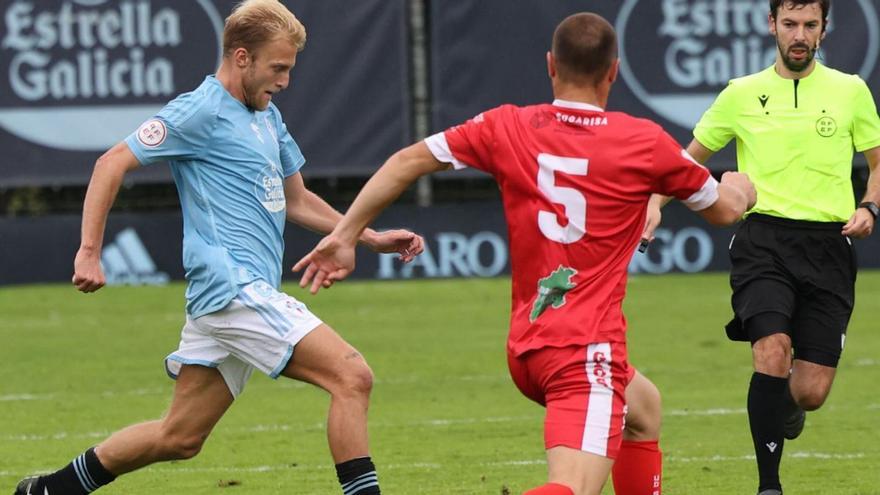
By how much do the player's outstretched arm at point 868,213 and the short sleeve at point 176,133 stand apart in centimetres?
285

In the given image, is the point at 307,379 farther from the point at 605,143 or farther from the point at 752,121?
the point at 752,121

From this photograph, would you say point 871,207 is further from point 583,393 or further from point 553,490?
point 553,490

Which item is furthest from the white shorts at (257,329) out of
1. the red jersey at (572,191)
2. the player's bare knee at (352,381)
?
the red jersey at (572,191)

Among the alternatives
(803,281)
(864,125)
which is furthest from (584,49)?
(864,125)

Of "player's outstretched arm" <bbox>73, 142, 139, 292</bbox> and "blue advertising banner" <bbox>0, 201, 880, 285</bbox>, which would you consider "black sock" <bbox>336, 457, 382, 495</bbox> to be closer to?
"player's outstretched arm" <bbox>73, 142, 139, 292</bbox>

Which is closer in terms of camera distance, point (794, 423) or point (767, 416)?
point (767, 416)

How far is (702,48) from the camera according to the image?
18203 millimetres

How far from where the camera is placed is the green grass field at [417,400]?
846cm

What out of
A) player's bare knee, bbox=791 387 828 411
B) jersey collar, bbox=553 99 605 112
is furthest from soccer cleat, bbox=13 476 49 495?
player's bare knee, bbox=791 387 828 411

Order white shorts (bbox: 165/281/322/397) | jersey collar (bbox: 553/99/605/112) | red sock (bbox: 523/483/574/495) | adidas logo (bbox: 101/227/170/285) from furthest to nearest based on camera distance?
1. adidas logo (bbox: 101/227/170/285)
2. white shorts (bbox: 165/281/322/397)
3. jersey collar (bbox: 553/99/605/112)
4. red sock (bbox: 523/483/574/495)

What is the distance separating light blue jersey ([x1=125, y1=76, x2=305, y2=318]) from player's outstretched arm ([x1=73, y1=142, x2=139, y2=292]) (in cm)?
8

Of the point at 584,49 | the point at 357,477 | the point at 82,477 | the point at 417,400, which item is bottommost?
the point at 417,400

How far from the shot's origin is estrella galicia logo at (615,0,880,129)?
1814 cm

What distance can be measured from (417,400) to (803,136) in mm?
3894
